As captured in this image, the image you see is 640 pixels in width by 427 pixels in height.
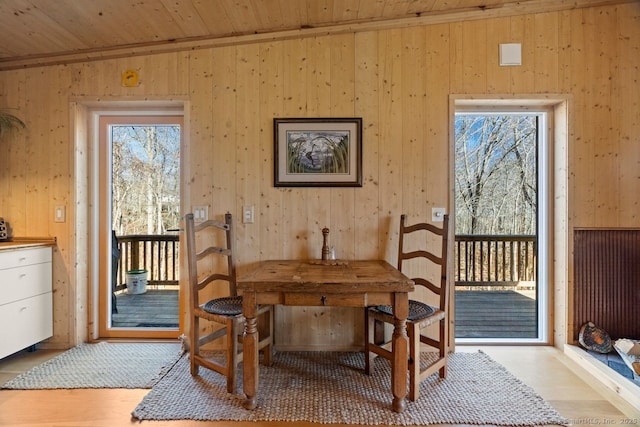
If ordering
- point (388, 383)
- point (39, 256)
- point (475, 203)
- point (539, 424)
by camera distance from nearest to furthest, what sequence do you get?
point (539, 424), point (388, 383), point (39, 256), point (475, 203)

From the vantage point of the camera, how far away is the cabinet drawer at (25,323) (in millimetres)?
2303

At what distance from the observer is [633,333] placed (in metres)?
2.59

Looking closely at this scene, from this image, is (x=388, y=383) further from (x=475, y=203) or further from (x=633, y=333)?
(x=633, y=333)

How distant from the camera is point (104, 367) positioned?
235 centimetres

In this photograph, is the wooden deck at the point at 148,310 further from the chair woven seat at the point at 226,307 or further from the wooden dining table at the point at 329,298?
the wooden dining table at the point at 329,298

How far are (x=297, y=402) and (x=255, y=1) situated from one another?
263 cm

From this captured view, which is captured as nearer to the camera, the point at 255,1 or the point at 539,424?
the point at 539,424

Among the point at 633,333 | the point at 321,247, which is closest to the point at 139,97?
the point at 321,247

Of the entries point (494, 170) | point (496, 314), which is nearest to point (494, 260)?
point (496, 314)

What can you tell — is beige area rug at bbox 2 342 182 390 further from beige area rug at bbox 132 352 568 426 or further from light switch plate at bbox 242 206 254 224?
light switch plate at bbox 242 206 254 224

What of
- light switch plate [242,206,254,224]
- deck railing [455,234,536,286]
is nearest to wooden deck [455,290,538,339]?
deck railing [455,234,536,286]

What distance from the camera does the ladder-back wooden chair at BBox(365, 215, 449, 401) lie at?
1.93 m

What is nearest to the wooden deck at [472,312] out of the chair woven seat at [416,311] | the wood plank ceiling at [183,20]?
the chair woven seat at [416,311]

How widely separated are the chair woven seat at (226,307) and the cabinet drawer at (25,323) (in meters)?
1.46
